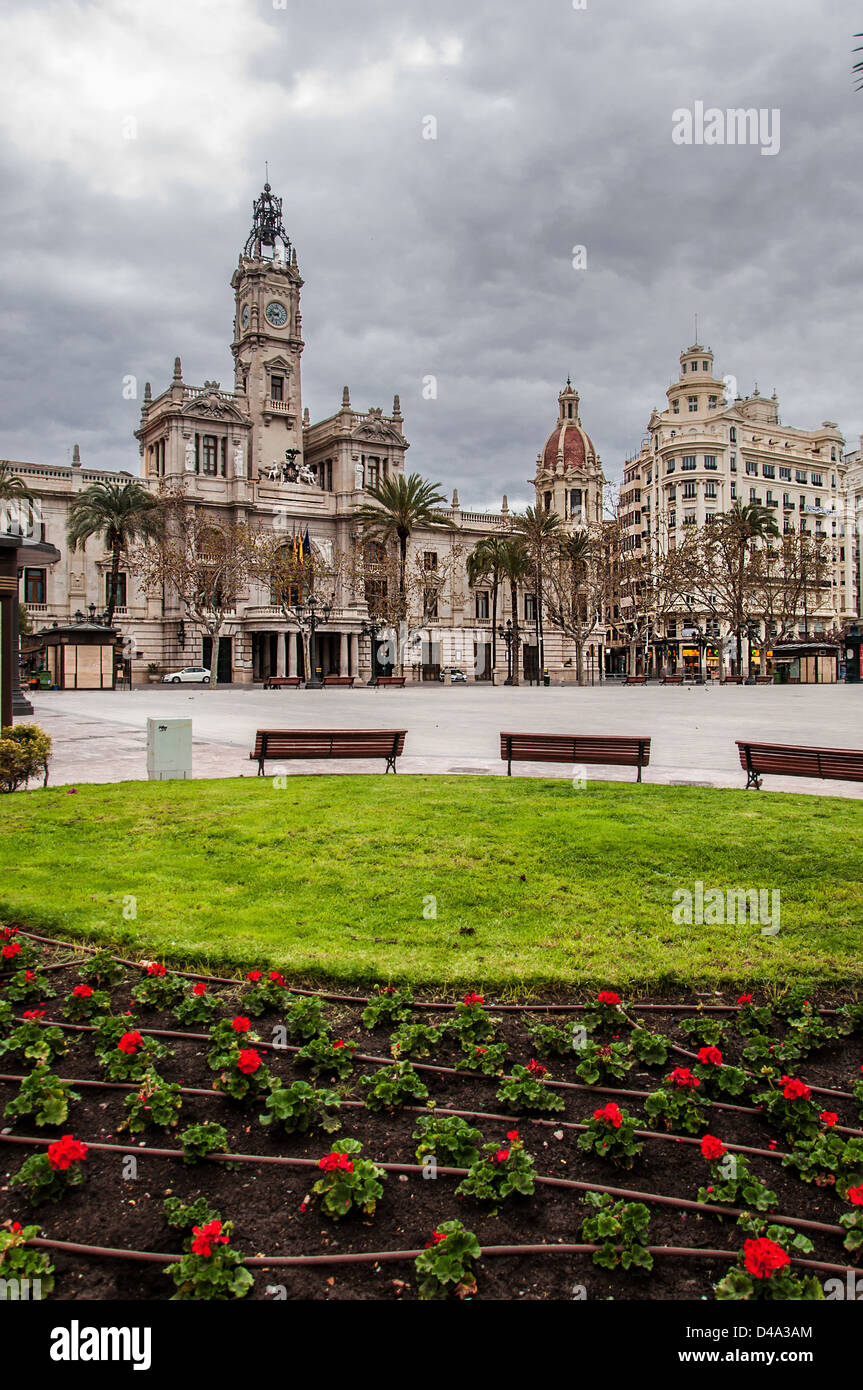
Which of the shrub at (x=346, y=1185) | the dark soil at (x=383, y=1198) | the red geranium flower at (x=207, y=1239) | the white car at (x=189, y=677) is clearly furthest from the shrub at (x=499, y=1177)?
the white car at (x=189, y=677)

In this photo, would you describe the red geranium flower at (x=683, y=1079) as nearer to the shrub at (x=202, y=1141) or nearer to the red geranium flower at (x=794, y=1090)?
the red geranium flower at (x=794, y=1090)

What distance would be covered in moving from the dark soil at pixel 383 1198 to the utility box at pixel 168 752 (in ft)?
27.4

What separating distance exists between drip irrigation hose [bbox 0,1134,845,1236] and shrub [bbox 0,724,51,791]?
8.71 metres

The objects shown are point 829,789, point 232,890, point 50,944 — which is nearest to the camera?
point 50,944

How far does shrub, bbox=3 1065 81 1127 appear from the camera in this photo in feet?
11.9

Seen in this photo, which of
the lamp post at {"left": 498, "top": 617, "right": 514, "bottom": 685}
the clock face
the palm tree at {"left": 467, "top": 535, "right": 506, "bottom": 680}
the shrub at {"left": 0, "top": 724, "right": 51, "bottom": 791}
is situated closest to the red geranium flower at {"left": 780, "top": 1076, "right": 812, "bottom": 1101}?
the shrub at {"left": 0, "top": 724, "right": 51, "bottom": 791}

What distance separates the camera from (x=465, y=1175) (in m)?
3.37

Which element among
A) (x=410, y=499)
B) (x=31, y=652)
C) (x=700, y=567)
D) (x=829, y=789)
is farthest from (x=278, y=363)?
(x=829, y=789)

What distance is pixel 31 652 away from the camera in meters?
60.5

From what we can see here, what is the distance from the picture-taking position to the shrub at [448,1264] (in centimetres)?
269

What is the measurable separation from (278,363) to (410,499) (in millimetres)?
30902

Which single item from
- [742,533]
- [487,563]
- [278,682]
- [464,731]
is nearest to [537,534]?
[487,563]

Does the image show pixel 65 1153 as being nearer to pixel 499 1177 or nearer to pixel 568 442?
pixel 499 1177
